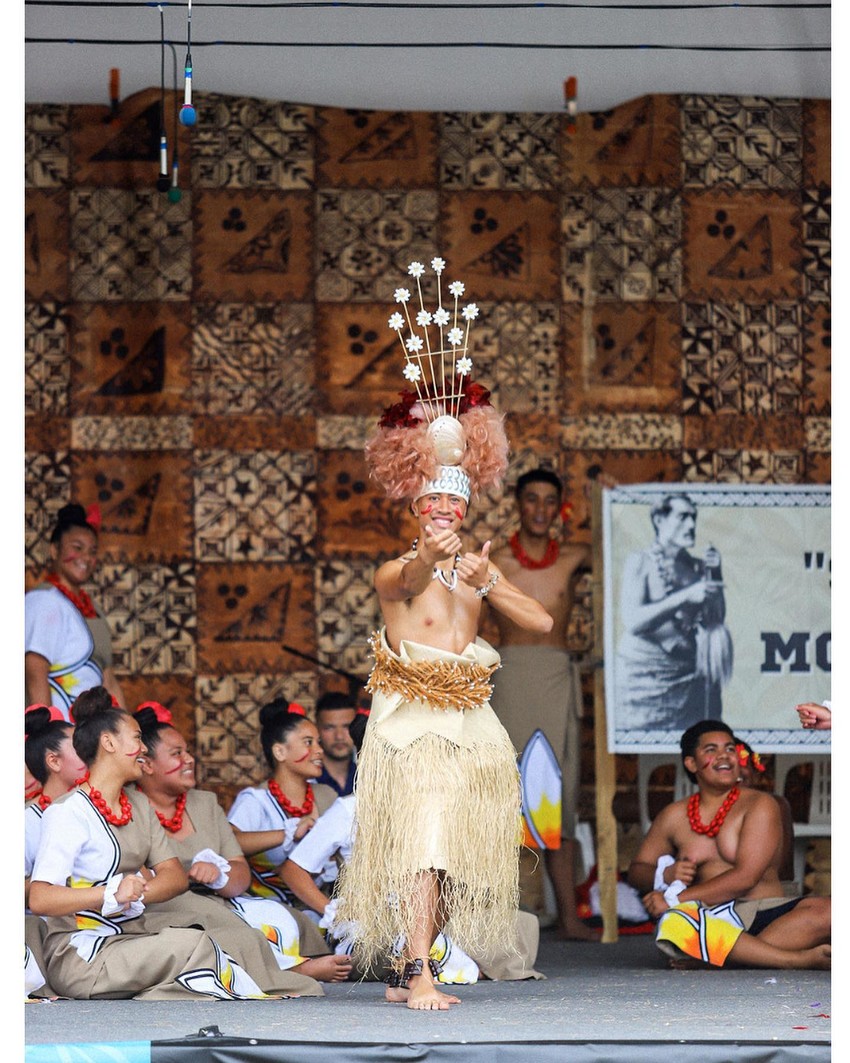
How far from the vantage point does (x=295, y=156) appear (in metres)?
7.79

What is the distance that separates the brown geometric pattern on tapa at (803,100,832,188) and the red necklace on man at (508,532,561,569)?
2091mm

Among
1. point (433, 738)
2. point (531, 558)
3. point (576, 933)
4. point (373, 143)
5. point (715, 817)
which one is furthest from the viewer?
point (373, 143)

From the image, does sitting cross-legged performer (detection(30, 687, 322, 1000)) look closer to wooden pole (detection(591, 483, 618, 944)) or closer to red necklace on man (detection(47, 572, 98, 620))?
red necklace on man (detection(47, 572, 98, 620))

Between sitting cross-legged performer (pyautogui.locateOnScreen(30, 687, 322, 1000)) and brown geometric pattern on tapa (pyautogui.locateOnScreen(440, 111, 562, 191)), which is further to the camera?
brown geometric pattern on tapa (pyautogui.locateOnScreen(440, 111, 562, 191))

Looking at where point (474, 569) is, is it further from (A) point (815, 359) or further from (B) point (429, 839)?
(A) point (815, 359)

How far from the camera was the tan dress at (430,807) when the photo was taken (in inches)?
189

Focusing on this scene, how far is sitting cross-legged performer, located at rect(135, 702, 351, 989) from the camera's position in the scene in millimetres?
5516

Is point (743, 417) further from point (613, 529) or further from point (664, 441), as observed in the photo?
point (613, 529)

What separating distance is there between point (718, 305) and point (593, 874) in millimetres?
2554

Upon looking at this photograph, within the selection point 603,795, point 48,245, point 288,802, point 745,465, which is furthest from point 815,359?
point 48,245

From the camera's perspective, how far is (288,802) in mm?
6070

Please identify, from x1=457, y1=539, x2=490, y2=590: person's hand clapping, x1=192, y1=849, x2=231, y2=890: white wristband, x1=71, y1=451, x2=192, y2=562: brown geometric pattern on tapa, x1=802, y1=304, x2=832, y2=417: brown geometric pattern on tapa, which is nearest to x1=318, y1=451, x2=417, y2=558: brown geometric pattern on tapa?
x1=71, y1=451, x2=192, y2=562: brown geometric pattern on tapa

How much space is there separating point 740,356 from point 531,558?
1.51 meters

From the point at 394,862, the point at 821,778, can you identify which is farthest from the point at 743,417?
the point at 394,862
